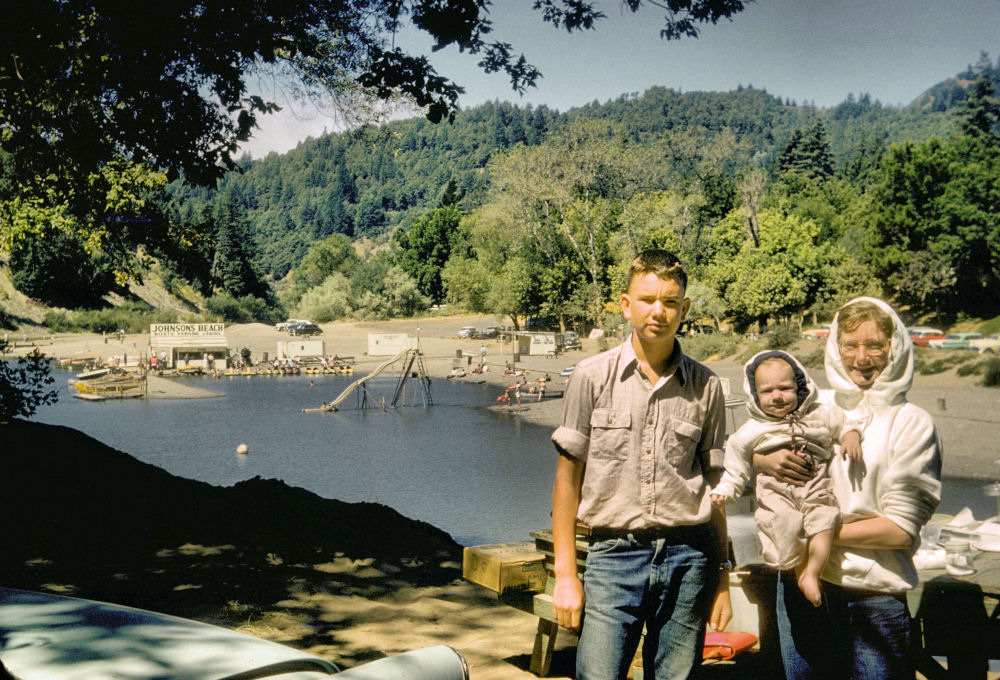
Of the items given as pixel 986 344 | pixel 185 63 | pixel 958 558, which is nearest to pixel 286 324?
pixel 986 344

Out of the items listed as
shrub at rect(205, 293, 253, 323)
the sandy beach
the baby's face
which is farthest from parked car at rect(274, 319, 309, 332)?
the baby's face

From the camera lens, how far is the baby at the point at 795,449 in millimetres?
1933

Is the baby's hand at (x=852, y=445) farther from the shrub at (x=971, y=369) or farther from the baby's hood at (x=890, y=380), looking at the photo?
the shrub at (x=971, y=369)

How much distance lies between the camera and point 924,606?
94.5 inches

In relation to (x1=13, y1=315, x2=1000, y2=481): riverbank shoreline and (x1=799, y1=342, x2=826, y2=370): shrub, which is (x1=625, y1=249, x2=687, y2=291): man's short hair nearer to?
(x1=13, y1=315, x2=1000, y2=481): riverbank shoreline

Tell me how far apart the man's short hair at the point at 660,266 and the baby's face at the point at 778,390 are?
28cm

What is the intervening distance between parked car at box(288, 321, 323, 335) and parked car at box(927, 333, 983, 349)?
77.1 ft

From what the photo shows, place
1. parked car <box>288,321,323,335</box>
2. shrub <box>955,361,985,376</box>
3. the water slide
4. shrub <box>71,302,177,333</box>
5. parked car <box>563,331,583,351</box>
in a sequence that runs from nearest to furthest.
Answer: shrub <box>955,361,985,376</box> < shrub <box>71,302,177,333</box> < the water slide < parked car <box>563,331,583,351</box> < parked car <box>288,321,323,335</box>

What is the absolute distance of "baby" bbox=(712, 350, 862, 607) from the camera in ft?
6.34

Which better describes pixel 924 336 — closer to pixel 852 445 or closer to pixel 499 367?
pixel 499 367

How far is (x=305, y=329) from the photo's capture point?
37906 mm

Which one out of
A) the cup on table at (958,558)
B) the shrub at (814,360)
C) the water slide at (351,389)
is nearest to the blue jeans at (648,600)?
the cup on table at (958,558)

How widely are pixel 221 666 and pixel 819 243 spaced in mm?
48692

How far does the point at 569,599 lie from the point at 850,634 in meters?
0.63
